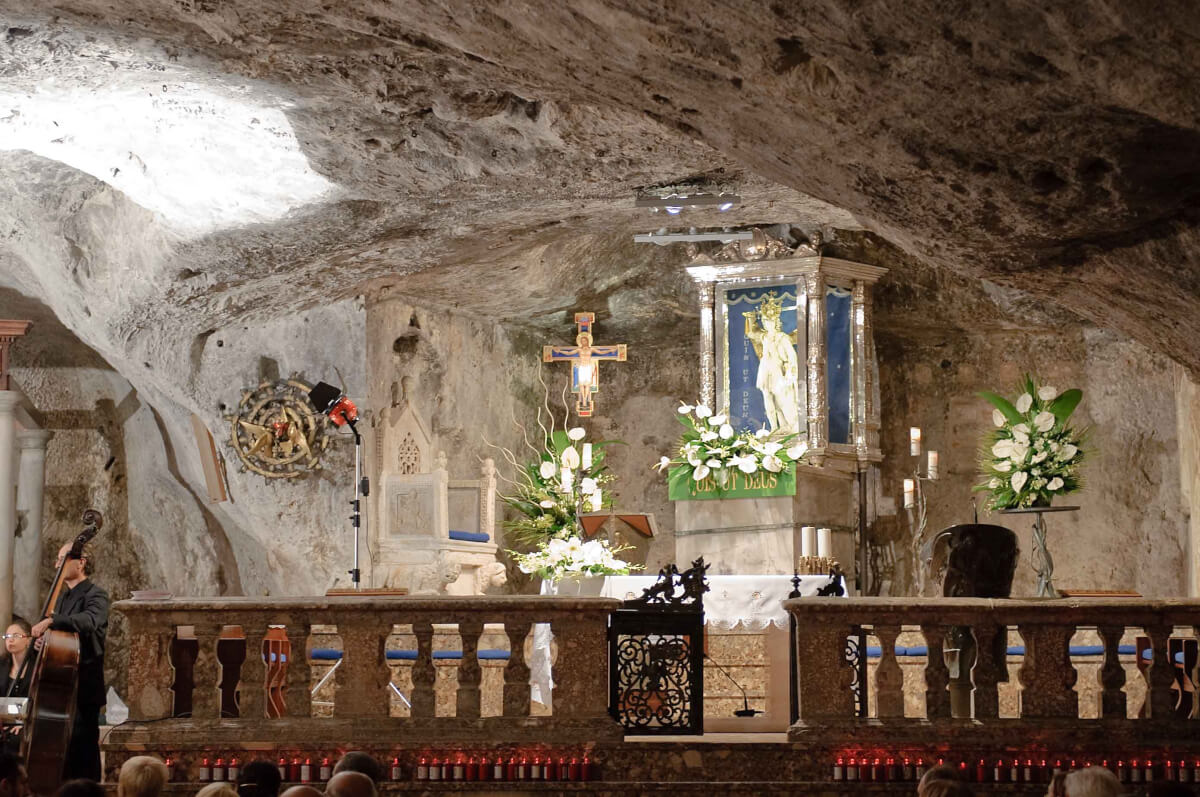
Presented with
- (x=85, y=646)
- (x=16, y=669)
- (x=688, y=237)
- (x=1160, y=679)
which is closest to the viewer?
(x=1160, y=679)

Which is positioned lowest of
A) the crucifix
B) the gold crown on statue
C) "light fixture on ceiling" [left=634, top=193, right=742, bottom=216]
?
the crucifix

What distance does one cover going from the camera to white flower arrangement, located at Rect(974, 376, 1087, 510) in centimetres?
893

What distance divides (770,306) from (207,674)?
7345 millimetres

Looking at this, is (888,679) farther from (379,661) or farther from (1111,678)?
(379,661)

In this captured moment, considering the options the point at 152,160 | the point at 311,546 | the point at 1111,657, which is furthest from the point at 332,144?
the point at 1111,657

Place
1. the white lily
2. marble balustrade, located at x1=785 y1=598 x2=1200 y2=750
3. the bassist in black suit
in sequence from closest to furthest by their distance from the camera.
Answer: marble balustrade, located at x1=785 y1=598 x2=1200 y2=750
the bassist in black suit
the white lily

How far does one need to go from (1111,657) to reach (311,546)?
773cm

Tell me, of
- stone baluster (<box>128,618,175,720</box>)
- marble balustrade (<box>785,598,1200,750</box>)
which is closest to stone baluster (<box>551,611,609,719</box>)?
marble balustrade (<box>785,598,1200,750</box>)

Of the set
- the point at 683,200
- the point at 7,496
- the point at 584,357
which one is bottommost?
the point at 7,496

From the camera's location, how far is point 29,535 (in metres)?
15.0

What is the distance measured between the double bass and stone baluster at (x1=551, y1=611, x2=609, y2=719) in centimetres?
221

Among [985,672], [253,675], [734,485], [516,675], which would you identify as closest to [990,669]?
[985,672]

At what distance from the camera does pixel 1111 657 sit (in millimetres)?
6727

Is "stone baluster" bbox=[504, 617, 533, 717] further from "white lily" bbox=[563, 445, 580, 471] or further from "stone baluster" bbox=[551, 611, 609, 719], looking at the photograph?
"white lily" bbox=[563, 445, 580, 471]
